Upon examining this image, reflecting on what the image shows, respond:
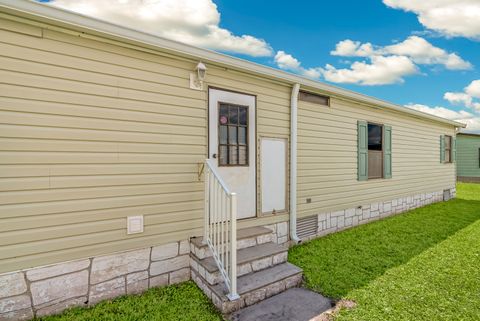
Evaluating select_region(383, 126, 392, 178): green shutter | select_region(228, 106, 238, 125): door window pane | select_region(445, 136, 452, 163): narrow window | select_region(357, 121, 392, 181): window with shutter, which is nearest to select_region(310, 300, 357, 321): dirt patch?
select_region(228, 106, 238, 125): door window pane

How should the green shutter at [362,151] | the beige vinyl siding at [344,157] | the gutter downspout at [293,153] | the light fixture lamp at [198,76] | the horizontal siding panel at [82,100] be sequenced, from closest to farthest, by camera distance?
1. the horizontal siding panel at [82,100]
2. the light fixture lamp at [198,76]
3. the gutter downspout at [293,153]
4. the beige vinyl siding at [344,157]
5. the green shutter at [362,151]

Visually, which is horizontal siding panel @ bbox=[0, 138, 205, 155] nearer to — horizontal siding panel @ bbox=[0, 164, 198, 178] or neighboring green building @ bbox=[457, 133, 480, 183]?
horizontal siding panel @ bbox=[0, 164, 198, 178]

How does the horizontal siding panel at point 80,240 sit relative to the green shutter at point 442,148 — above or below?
below

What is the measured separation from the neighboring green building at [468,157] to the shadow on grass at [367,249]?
10757mm

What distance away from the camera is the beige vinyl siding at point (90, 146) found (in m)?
2.25

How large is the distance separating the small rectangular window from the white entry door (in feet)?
3.95

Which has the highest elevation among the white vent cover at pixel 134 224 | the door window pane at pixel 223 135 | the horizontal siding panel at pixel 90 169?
the door window pane at pixel 223 135

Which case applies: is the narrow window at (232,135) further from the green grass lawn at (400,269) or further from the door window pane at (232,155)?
the green grass lawn at (400,269)

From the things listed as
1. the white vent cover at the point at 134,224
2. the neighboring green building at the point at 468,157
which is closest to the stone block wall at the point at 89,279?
the white vent cover at the point at 134,224

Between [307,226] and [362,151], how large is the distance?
2375 millimetres

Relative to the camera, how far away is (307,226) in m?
4.64

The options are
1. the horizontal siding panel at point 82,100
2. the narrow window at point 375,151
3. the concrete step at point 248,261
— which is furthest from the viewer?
the narrow window at point 375,151

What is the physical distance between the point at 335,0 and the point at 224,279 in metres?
8.03

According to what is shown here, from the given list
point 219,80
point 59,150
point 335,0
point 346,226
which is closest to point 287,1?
point 335,0
